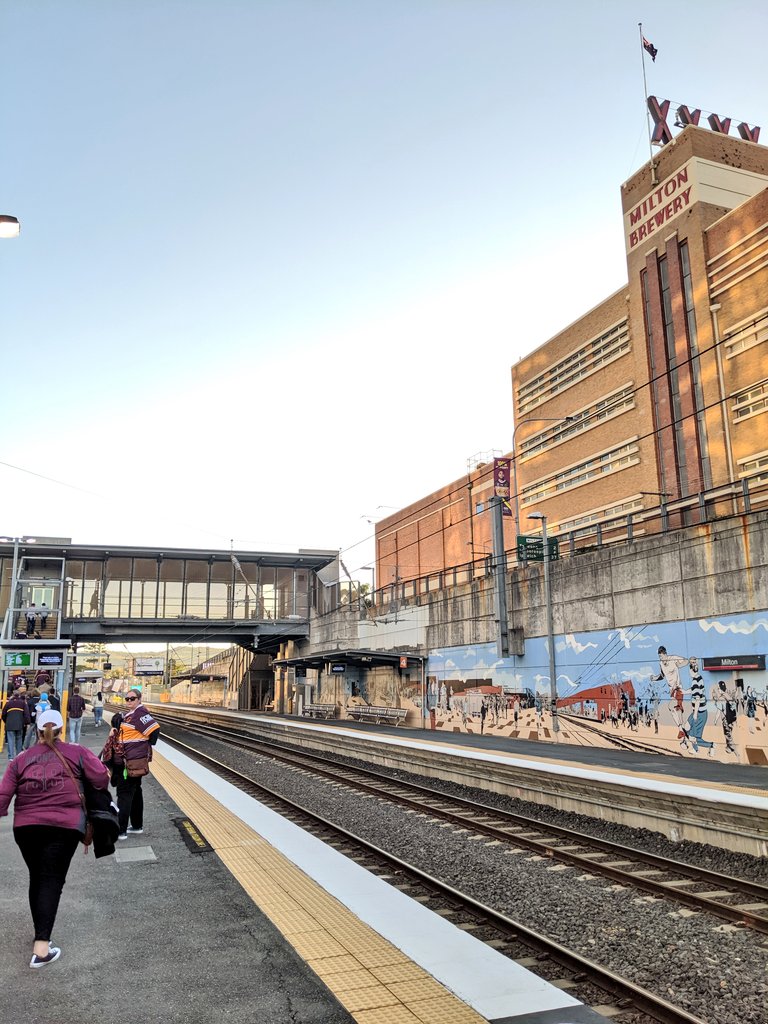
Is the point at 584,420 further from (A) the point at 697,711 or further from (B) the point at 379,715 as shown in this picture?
(A) the point at 697,711

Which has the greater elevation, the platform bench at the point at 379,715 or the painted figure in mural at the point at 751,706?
the painted figure in mural at the point at 751,706

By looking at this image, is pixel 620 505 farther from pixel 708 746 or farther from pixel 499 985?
pixel 499 985

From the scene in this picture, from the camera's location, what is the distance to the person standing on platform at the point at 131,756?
1020cm

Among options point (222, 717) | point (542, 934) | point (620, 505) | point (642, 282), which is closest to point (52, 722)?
point (542, 934)

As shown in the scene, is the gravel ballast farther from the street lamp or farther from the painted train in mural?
the street lamp

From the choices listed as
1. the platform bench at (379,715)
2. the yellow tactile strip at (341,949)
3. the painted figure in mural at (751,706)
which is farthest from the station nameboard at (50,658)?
the painted figure in mural at (751,706)

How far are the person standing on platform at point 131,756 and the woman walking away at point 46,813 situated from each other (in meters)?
4.19

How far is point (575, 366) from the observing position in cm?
4231

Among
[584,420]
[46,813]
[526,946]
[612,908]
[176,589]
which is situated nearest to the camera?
[46,813]

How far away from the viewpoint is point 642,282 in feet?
125

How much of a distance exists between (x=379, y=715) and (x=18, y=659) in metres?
18.4

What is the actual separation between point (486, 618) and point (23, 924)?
2528 cm

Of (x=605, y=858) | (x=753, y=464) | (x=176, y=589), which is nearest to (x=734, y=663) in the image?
(x=605, y=858)

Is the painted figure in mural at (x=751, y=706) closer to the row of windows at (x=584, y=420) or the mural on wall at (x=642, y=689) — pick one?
the mural on wall at (x=642, y=689)
